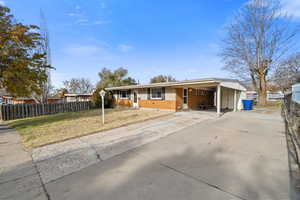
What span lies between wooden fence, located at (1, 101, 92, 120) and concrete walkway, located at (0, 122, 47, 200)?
31.0ft

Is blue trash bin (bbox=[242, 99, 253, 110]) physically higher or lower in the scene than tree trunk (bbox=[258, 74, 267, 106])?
lower

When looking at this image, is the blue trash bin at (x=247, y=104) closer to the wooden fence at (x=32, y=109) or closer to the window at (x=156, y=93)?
the window at (x=156, y=93)

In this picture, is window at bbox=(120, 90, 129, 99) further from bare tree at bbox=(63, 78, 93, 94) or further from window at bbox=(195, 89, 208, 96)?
bare tree at bbox=(63, 78, 93, 94)

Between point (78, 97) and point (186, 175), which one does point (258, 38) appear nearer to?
point (186, 175)

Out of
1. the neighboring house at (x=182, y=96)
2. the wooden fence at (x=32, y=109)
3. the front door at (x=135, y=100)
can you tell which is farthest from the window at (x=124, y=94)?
the wooden fence at (x=32, y=109)

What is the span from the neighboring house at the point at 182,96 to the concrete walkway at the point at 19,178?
8861 millimetres

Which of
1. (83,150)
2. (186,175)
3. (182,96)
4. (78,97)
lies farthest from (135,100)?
(78,97)

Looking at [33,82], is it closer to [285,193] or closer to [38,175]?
[38,175]

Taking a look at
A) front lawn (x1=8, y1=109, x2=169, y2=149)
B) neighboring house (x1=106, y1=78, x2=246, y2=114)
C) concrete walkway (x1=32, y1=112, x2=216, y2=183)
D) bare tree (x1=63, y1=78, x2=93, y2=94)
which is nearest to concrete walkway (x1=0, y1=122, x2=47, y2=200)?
concrete walkway (x1=32, y1=112, x2=216, y2=183)

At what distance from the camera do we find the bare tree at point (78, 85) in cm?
3862

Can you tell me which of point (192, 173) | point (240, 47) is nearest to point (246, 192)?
point (192, 173)

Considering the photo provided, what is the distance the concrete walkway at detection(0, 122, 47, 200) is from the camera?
7.19 ft

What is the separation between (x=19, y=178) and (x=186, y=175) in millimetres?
3402

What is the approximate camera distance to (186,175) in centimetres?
260
